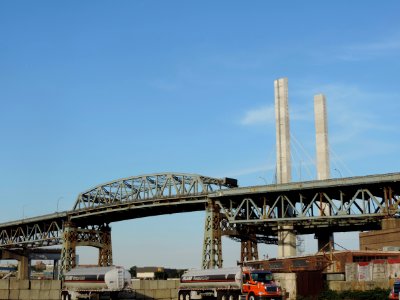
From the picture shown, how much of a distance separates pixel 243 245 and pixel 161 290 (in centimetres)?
3278

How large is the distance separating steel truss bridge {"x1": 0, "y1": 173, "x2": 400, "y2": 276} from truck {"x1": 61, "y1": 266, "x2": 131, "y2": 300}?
88.5 ft

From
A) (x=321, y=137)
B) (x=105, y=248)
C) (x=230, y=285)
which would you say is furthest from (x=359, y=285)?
(x=105, y=248)

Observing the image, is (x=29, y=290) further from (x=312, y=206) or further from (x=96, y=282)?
(x=312, y=206)

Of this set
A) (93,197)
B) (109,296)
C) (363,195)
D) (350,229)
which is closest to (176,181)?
(93,197)

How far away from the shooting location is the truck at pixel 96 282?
49.8m

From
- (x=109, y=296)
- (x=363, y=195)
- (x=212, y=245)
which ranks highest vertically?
(x=363, y=195)

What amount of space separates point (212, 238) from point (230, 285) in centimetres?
3294

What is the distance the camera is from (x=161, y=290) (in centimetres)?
5609

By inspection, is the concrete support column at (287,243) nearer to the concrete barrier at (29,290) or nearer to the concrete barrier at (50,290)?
the concrete barrier at (50,290)

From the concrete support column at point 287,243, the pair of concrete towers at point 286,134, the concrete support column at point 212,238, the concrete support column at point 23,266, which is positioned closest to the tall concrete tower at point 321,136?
the pair of concrete towers at point 286,134

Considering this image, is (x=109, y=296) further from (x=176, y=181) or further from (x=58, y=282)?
(x=176, y=181)

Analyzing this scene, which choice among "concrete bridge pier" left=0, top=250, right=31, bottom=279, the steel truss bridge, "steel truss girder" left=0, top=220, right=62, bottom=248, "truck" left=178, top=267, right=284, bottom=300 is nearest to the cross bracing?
the steel truss bridge

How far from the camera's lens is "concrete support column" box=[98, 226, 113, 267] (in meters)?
106

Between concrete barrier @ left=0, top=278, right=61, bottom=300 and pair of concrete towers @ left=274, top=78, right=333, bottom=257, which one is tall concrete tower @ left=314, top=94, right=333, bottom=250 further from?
concrete barrier @ left=0, top=278, right=61, bottom=300
